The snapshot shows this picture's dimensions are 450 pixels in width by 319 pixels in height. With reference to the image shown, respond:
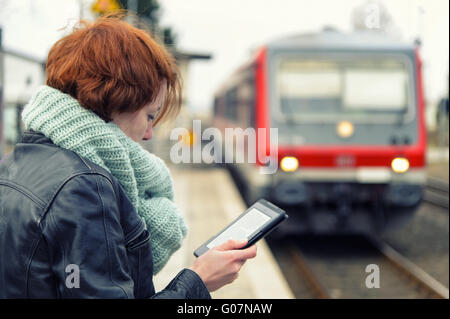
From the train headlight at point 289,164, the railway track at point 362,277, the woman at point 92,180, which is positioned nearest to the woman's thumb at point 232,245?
the woman at point 92,180

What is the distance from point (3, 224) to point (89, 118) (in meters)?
0.32

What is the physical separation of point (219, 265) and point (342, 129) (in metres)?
5.57

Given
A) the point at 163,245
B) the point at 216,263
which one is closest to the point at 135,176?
the point at 163,245

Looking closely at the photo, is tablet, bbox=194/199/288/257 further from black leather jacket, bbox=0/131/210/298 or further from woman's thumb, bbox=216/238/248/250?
black leather jacket, bbox=0/131/210/298

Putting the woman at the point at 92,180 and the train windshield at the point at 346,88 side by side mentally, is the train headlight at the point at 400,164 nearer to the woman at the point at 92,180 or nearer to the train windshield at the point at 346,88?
the train windshield at the point at 346,88

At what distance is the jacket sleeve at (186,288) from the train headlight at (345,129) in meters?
5.57

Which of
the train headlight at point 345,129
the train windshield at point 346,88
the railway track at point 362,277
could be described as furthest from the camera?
the train windshield at point 346,88

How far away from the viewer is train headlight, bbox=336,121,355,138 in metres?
6.77

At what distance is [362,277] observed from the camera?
5.91 metres

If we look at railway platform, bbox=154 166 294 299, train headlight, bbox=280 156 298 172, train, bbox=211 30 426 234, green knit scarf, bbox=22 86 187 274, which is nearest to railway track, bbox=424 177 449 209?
railway platform, bbox=154 166 294 299

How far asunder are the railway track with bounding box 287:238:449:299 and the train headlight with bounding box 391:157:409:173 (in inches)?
40.9

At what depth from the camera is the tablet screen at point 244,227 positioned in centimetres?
159

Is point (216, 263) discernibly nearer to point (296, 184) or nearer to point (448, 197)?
point (296, 184)

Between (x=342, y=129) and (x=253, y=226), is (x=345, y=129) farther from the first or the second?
(x=253, y=226)
